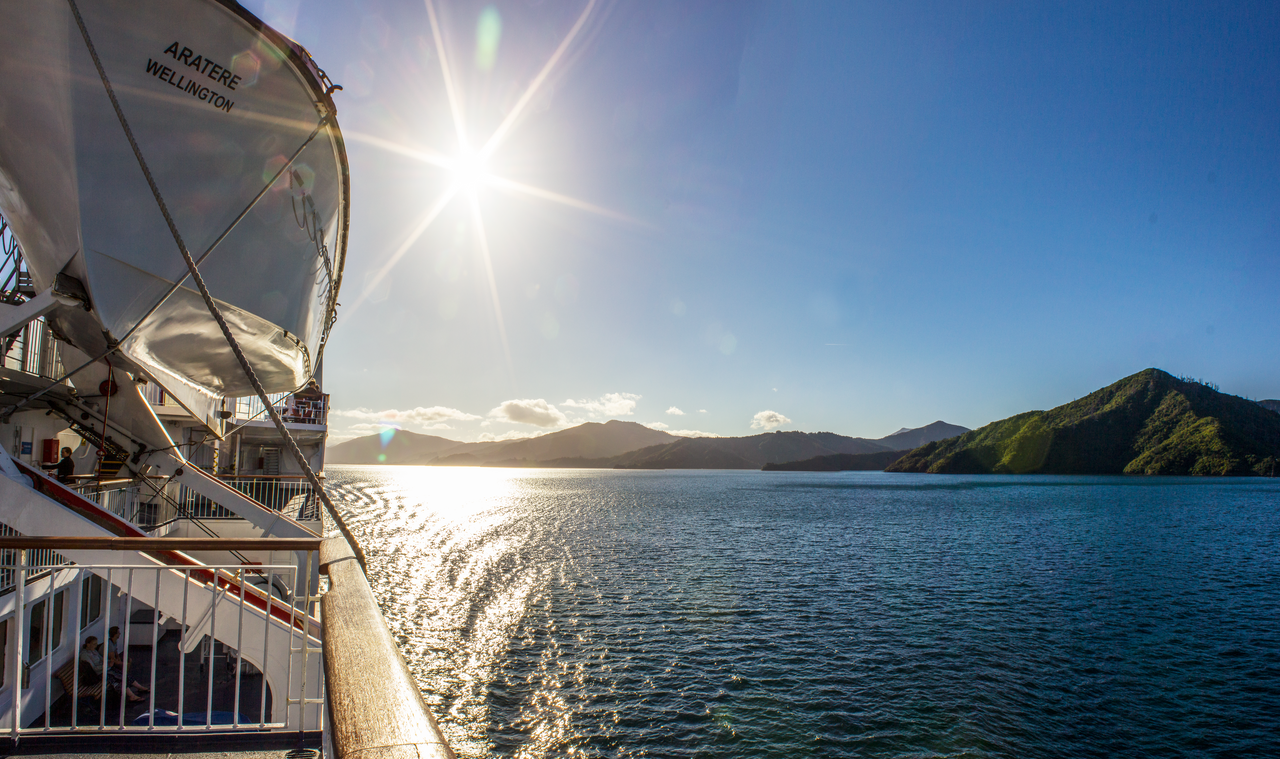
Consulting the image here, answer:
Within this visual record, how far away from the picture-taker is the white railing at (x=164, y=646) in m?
3.64

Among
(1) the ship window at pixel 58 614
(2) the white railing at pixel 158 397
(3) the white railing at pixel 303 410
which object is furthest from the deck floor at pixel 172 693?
(3) the white railing at pixel 303 410

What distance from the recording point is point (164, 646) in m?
13.6

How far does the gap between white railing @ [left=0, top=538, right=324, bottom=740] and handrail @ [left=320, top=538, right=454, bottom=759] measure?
17.0 inches

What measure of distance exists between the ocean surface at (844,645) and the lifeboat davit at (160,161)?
30.0ft

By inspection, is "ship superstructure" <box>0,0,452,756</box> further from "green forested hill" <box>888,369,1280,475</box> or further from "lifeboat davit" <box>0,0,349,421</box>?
"green forested hill" <box>888,369,1280,475</box>

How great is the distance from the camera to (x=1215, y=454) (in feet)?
418

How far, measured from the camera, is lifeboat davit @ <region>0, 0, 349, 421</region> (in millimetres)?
6141

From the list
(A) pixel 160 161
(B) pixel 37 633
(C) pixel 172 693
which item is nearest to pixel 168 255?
(A) pixel 160 161

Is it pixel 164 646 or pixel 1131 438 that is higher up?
pixel 1131 438

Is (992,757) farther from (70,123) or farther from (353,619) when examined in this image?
(70,123)

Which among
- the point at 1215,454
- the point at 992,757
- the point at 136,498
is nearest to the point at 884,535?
the point at 992,757

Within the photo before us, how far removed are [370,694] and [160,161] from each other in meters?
7.51

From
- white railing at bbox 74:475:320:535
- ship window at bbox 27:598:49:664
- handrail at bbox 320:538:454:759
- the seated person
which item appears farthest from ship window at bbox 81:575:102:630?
handrail at bbox 320:538:454:759

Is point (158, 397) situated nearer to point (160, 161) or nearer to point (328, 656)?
point (160, 161)
